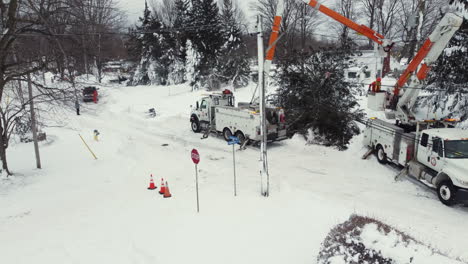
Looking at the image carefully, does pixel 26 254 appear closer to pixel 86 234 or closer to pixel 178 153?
pixel 86 234

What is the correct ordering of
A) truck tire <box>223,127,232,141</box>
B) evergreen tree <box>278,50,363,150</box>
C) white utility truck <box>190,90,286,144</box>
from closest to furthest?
1. white utility truck <box>190,90,286,144</box>
2. evergreen tree <box>278,50,363,150</box>
3. truck tire <box>223,127,232,141</box>

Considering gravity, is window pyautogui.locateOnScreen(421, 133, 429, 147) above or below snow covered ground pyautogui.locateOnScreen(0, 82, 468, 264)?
above

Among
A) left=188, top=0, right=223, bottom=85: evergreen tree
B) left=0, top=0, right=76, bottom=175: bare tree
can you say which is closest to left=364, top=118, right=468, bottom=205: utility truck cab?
left=0, top=0, right=76, bottom=175: bare tree

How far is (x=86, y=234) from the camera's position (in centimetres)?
800

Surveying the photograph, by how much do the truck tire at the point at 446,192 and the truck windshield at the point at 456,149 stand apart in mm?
871

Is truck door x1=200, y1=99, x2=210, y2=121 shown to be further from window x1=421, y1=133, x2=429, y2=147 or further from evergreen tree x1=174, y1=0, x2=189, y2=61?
evergreen tree x1=174, y1=0, x2=189, y2=61

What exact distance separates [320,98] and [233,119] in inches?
191

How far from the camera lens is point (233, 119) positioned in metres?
17.1

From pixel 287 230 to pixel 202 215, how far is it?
235cm

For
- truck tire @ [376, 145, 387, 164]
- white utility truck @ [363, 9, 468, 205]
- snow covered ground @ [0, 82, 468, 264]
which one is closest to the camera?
snow covered ground @ [0, 82, 468, 264]

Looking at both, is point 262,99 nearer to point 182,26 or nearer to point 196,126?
point 196,126

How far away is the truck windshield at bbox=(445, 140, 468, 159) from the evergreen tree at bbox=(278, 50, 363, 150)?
5.93 meters

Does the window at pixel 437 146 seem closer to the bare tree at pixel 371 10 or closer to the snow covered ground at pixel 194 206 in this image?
the snow covered ground at pixel 194 206

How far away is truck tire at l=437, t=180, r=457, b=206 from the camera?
968cm
